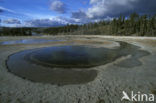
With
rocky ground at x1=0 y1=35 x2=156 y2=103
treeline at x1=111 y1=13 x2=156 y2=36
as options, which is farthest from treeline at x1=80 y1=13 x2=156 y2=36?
rocky ground at x1=0 y1=35 x2=156 y2=103

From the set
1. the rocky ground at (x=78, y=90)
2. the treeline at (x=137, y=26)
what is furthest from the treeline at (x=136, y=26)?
the rocky ground at (x=78, y=90)

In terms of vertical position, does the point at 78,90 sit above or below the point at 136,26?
below

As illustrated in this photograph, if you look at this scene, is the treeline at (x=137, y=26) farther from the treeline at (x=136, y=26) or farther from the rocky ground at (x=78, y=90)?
the rocky ground at (x=78, y=90)

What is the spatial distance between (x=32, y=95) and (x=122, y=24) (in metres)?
75.8

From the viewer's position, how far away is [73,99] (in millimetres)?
4180

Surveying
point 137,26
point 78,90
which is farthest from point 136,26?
point 78,90

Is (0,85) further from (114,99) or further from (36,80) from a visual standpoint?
(114,99)

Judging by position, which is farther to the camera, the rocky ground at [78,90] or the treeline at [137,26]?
the treeline at [137,26]

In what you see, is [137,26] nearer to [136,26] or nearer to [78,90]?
[136,26]

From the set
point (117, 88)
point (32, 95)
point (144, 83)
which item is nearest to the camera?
point (32, 95)

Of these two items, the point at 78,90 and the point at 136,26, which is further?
the point at 136,26

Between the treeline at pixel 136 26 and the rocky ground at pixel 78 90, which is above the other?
the treeline at pixel 136 26

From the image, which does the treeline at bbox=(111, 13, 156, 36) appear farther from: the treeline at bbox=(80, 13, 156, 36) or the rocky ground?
the rocky ground

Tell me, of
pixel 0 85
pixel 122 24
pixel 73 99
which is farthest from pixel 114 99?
pixel 122 24
